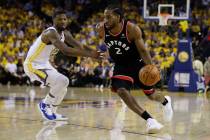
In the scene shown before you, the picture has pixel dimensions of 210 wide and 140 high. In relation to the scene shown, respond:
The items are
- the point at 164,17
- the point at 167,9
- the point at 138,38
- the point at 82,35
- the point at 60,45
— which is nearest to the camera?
the point at 138,38

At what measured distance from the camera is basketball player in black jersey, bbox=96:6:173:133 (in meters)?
6.70

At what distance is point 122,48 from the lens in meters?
6.85

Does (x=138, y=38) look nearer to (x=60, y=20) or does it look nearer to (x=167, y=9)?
(x=60, y=20)

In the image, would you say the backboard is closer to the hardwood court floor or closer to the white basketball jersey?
the hardwood court floor

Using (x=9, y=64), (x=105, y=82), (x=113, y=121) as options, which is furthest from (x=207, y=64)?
(x=113, y=121)

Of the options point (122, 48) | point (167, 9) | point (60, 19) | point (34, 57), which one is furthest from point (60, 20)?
point (167, 9)

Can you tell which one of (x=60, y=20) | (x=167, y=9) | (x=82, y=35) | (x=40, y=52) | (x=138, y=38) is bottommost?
(x=82, y=35)

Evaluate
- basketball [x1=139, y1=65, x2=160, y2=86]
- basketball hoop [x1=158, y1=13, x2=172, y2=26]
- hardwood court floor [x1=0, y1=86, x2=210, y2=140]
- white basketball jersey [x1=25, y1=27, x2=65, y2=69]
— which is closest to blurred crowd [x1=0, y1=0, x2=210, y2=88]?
basketball hoop [x1=158, y1=13, x2=172, y2=26]

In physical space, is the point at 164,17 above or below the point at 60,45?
above

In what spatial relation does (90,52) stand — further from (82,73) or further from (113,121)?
(82,73)

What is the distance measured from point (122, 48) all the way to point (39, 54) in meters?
1.60

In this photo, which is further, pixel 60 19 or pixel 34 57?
pixel 34 57

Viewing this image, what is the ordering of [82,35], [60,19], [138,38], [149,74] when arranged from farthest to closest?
[82,35], [60,19], [149,74], [138,38]

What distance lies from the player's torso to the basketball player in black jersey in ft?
3.79
